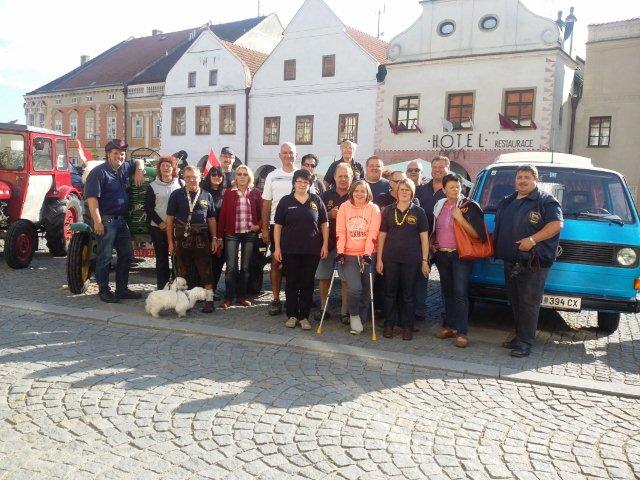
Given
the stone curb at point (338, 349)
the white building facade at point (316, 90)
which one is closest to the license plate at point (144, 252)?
the stone curb at point (338, 349)

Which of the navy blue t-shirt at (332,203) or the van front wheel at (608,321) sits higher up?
the navy blue t-shirt at (332,203)

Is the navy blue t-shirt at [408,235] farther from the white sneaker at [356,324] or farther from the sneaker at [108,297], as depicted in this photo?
the sneaker at [108,297]

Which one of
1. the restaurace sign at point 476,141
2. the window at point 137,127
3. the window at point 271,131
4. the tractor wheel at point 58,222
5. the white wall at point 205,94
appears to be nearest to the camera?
the tractor wheel at point 58,222

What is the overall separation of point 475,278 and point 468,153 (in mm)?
18247

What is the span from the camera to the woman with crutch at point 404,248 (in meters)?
5.90

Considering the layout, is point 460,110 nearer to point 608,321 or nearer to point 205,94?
point 205,94

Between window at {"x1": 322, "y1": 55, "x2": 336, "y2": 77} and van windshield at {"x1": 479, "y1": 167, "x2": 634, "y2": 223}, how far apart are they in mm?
21701

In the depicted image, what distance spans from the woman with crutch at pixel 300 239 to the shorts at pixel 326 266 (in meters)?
0.30

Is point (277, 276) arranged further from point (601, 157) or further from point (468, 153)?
point (601, 157)

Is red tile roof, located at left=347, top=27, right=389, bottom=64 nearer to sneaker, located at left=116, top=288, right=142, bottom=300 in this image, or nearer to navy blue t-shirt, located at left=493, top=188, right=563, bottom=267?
sneaker, located at left=116, top=288, right=142, bottom=300

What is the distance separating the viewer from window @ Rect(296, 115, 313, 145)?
92.3 feet

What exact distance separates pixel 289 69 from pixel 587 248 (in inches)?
988

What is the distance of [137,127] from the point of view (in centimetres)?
3653

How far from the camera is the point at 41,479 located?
3012mm
